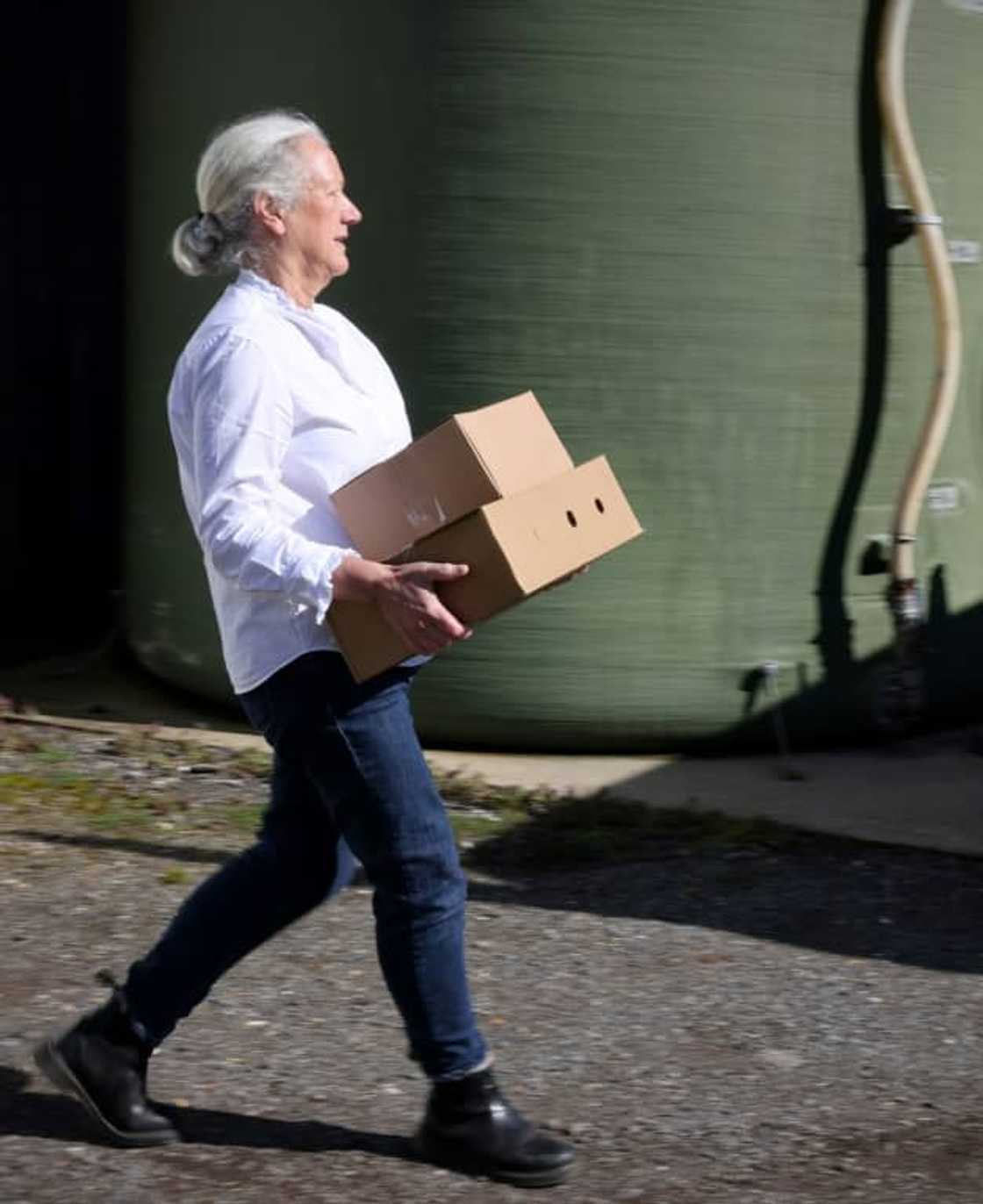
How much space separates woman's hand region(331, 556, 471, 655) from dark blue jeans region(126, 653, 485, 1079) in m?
0.18

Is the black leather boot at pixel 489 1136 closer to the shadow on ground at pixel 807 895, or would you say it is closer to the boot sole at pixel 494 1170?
the boot sole at pixel 494 1170

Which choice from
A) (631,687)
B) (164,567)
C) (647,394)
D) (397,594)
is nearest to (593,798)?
(631,687)

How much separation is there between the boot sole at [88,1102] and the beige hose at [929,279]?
3.23 metres

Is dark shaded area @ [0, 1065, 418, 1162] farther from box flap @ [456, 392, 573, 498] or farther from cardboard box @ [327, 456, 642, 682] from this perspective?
box flap @ [456, 392, 573, 498]

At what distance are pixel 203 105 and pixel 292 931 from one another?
9.12 ft

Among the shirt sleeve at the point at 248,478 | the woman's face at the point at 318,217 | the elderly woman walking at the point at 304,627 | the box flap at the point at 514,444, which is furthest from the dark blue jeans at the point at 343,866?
the woman's face at the point at 318,217

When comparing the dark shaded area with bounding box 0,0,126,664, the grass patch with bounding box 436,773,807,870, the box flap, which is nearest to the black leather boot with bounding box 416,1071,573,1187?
the box flap

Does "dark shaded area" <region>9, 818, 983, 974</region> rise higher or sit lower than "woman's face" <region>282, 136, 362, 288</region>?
lower

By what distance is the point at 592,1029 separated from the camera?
198 inches

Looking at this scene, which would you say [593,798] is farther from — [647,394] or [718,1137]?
[718,1137]

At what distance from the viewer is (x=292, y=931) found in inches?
220

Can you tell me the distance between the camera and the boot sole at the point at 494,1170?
4.22 metres

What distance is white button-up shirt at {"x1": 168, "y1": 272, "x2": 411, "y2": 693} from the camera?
154 inches

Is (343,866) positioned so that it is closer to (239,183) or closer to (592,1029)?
(592,1029)
